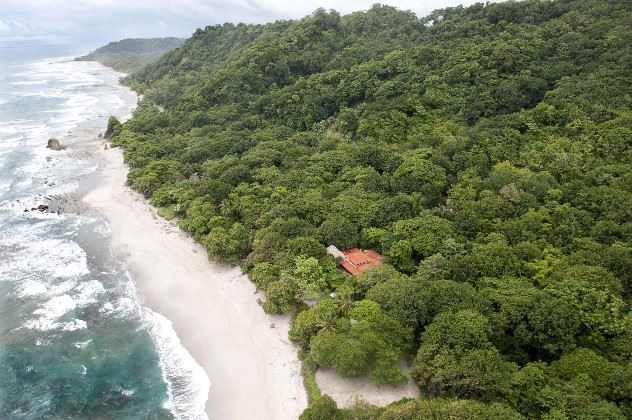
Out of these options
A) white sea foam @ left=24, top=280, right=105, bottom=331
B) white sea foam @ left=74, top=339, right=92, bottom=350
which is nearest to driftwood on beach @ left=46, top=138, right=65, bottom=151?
white sea foam @ left=24, top=280, right=105, bottom=331

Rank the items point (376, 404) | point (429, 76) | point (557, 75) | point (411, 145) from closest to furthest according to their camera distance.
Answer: point (376, 404) → point (411, 145) → point (557, 75) → point (429, 76)

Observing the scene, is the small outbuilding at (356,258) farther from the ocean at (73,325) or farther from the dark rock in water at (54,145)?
the dark rock in water at (54,145)

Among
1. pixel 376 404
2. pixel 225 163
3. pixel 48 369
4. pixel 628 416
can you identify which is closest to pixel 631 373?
pixel 628 416

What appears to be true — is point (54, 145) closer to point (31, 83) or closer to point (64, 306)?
point (64, 306)

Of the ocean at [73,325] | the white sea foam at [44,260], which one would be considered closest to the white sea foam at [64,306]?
the ocean at [73,325]

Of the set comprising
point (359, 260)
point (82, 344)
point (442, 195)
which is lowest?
point (82, 344)

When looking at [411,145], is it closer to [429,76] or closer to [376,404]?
[429,76]

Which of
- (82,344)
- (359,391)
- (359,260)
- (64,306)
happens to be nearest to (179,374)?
(82,344)
